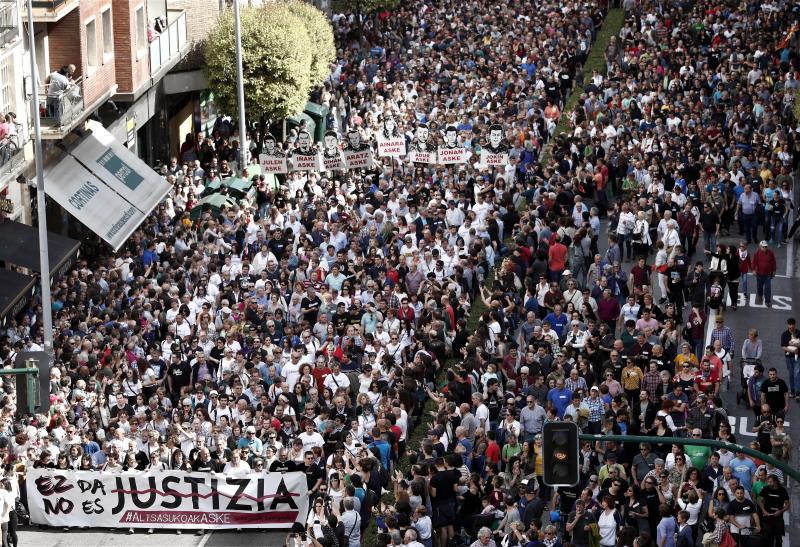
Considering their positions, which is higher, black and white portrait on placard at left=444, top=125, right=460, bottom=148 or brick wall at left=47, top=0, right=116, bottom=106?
brick wall at left=47, top=0, right=116, bottom=106

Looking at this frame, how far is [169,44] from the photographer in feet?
152

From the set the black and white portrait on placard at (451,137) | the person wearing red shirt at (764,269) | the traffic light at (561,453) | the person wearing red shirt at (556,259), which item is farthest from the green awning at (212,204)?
the traffic light at (561,453)

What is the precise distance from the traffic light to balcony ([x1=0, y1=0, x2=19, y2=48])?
2136 centimetres

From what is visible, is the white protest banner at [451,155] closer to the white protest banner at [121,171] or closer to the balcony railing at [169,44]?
the white protest banner at [121,171]

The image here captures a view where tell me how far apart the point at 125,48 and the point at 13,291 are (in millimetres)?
9947

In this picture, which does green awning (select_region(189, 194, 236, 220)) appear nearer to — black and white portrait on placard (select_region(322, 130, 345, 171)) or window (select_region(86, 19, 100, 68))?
black and white portrait on placard (select_region(322, 130, 345, 171))

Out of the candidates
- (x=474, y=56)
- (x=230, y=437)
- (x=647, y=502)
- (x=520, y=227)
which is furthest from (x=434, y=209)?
(x=474, y=56)

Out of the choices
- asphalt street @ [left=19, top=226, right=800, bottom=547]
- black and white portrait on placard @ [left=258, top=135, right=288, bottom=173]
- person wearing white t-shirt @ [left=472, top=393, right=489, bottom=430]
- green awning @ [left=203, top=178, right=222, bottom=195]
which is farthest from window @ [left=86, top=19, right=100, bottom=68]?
person wearing white t-shirt @ [left=472, top=393, right=489, bottom=430]

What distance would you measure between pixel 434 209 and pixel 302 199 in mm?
3268

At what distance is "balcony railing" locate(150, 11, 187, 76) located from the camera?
4462 centimetres

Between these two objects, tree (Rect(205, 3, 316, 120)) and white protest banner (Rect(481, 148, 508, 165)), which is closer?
white protest banner (Rect(481, 148, 508, 165))

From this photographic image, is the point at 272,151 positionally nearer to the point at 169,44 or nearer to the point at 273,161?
the point at 273,161

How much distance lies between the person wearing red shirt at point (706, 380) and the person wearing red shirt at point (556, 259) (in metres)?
6.31

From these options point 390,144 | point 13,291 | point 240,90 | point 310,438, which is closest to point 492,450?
point 310,438
